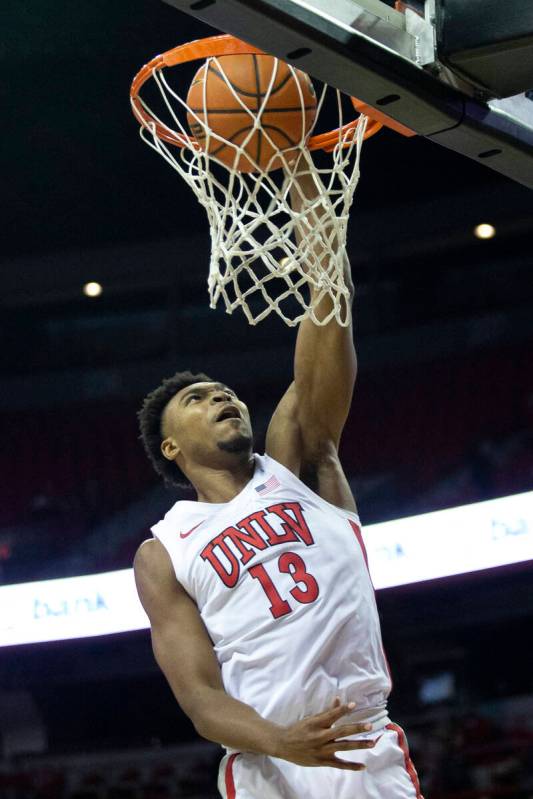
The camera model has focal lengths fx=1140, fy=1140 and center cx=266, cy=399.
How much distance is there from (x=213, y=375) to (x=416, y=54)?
6.82 meters

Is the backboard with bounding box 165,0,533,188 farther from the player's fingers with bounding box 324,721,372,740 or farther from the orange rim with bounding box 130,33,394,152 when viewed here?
the player's fingers with bounding box 324,721,372,740

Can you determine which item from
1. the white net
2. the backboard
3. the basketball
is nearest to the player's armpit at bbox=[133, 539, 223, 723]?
the white net

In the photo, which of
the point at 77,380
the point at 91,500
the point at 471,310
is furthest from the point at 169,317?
the point at 471,310

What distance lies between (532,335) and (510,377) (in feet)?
1.28

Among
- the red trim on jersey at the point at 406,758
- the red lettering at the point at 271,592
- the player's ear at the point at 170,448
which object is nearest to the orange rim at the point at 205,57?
the player's ear at the point at 170,448

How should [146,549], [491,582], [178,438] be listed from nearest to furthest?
[146,549] → [178,438] → [491,582]

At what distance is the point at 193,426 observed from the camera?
3.13 m

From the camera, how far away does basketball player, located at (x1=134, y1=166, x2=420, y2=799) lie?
2.58 m

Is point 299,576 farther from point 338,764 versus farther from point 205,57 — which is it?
point 205,57

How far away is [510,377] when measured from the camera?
28.2ft

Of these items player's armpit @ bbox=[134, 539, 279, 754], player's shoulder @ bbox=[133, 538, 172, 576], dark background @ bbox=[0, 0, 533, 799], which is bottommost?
player's armpit @ bbox=[134, 539, 279, 754]

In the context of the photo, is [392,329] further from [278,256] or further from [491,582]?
[491,582]

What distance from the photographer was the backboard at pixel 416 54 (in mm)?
1932

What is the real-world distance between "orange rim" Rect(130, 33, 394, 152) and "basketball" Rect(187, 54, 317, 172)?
67 millimetres
